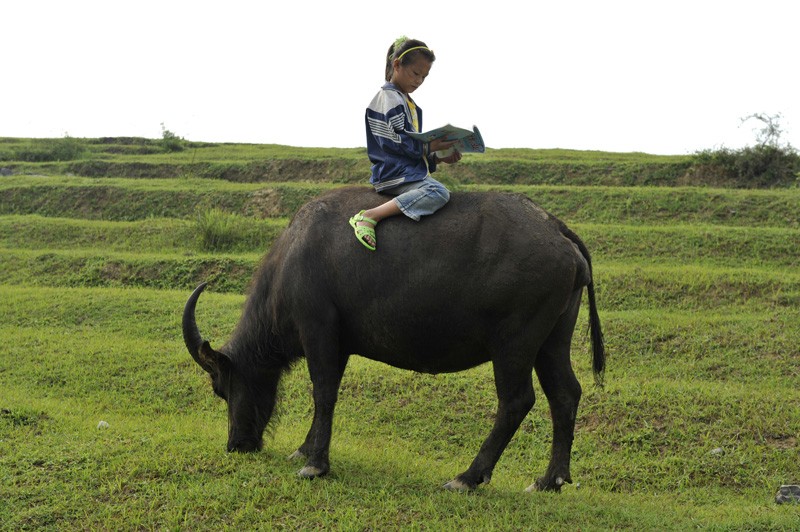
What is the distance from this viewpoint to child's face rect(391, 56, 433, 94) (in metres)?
5.07

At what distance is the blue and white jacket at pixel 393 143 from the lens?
16.5 feet

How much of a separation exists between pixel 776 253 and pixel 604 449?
6206mm

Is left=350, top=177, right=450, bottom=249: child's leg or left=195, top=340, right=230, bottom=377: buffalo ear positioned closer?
left=350, top=177, right=450, bottom=249: child's leg

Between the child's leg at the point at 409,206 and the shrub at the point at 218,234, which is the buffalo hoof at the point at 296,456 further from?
the shrub at the point at 218,234

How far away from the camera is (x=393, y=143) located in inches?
198

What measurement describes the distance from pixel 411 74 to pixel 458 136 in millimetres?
474

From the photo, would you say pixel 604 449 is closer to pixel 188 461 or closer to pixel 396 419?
pixel 396 419

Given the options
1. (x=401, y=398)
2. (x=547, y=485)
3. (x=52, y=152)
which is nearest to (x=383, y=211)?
(x=547, y=485)

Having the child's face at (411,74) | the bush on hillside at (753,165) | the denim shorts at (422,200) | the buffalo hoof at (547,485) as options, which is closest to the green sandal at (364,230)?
the denim shorts at (422,200)

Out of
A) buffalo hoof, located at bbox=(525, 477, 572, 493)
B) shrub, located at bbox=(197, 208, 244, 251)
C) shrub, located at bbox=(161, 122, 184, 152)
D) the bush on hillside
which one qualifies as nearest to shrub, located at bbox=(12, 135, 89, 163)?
shrub, located at bbox=(161, 122, 184, 152)

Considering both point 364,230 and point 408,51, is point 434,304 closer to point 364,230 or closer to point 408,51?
point 364,230

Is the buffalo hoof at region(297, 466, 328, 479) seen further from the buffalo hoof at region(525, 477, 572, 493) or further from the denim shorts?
the denim shorts

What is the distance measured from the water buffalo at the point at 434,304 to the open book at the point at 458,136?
0.30 metres

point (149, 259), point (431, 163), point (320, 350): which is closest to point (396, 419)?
point (320, 350)
